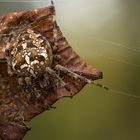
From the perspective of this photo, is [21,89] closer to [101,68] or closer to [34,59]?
[34,59]

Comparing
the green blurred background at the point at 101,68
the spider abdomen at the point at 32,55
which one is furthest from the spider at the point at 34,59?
the green blurred background at the point at 101,68

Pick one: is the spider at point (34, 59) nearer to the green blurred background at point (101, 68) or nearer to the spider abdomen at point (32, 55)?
the spider abdomen at point (32, 55)

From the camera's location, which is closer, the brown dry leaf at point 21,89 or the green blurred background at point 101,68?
the brown dry leaf at point 21,89

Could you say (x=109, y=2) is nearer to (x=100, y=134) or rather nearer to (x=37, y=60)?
(x=100, y=134)

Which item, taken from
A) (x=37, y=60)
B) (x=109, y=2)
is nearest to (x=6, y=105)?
(x=37, y=60)

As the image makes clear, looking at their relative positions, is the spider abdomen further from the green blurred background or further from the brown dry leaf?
the green blurred background

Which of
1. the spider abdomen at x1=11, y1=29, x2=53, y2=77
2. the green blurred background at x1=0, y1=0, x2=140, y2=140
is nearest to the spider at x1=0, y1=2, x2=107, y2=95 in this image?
the spider abdomen at x1=11, y1=29, x2=53, y2=77
